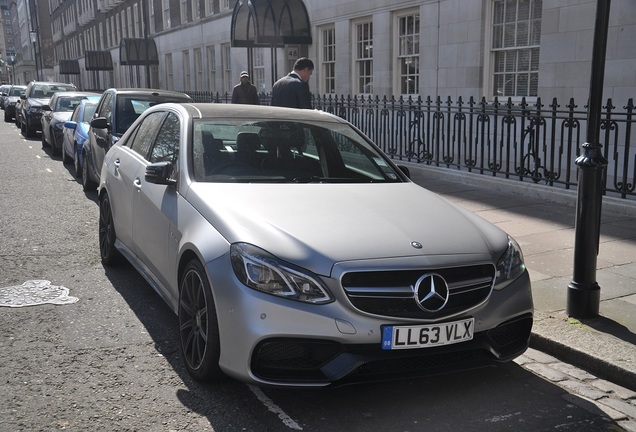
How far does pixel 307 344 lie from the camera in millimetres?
3365

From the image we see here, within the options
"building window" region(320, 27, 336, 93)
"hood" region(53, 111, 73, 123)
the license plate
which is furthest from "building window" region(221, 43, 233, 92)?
the license plate

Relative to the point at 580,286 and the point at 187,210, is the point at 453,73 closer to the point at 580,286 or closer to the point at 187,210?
the point at 580,286

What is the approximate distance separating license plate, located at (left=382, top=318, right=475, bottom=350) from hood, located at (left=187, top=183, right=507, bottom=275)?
38 centimetres

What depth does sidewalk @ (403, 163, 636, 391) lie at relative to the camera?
4.32m

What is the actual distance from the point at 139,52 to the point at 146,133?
34047 millimetres

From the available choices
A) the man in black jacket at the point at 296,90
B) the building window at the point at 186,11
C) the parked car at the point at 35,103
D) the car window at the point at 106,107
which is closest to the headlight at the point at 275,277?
the man in black jacket at the point at 296,90

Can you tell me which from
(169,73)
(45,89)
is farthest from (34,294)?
(169,73)

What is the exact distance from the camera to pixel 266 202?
160 inches

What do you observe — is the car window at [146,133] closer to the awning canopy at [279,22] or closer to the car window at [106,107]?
the car window at [106,107]

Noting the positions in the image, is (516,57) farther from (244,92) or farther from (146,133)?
(146,133)

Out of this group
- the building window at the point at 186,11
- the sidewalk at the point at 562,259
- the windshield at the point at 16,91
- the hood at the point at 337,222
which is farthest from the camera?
the windshield at the point at 16,91

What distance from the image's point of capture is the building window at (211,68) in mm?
30078

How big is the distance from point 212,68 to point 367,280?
28280mm

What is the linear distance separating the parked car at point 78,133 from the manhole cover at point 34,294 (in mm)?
6173
